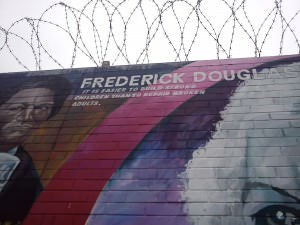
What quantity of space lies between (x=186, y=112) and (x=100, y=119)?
138cm

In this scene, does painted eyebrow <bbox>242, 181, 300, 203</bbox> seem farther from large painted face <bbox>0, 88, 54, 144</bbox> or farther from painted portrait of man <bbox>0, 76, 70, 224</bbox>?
large painted face <bbox>0, 88, 54, 144</bbox>

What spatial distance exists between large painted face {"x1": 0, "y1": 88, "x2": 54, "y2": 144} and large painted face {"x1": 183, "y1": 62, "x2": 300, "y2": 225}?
276cm

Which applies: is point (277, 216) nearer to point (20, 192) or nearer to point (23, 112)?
point (20, 192)

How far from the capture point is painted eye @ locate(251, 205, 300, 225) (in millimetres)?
3491

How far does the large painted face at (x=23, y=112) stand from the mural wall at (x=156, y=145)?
20mm

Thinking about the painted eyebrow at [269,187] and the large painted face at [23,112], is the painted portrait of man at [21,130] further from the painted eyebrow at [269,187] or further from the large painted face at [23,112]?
the painted eyebrow at [269,187]

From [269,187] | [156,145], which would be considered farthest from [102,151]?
[269,187]

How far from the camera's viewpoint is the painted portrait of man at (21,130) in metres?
4.30

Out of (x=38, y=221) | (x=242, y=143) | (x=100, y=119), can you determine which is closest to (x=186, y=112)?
(x=242, y=143)

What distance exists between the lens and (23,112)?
5660 millimetres

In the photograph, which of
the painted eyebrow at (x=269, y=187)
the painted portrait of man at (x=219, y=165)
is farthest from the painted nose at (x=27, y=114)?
the painted eyebrow at (x=269, y=187)

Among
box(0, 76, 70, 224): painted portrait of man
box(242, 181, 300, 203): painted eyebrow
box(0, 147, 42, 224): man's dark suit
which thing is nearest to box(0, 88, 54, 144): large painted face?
box(0, 76, 70, 224): painted portrait of man

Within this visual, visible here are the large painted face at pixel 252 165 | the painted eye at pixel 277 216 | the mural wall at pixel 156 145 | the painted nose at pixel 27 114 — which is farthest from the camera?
the painted nose at pixel 27 114

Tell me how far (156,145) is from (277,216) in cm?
183
